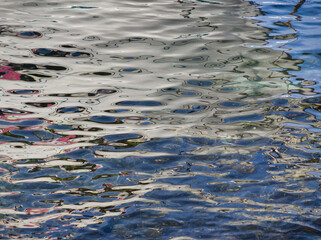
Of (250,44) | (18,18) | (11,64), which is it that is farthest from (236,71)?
(18,18)

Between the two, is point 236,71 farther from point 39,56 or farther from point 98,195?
point 98,195

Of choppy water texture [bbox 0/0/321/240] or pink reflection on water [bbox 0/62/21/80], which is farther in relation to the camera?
pink reflection on water [bbox 0/62/21/80]

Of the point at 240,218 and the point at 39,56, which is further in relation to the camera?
the point at 39,56

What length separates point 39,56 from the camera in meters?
7.60

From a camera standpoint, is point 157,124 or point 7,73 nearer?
point 157,124

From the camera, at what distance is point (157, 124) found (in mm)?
5613

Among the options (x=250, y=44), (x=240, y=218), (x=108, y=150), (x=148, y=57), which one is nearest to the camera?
(x=240, y=218)

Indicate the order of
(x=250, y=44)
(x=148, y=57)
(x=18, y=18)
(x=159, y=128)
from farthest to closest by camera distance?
1. (x=18, y=18)
2. (x=250, y=44)
3. (x=148, y=57)
4. (x=159, y=128)

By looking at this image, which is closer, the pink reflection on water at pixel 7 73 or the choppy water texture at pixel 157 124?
the choppy water texture at pixel 157 124

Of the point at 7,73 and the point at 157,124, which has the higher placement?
the point at 7,73

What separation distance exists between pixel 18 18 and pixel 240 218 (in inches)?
286

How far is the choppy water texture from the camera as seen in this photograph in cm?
375

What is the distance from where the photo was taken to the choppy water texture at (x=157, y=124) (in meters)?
3.75

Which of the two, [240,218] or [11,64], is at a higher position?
[11,64]
